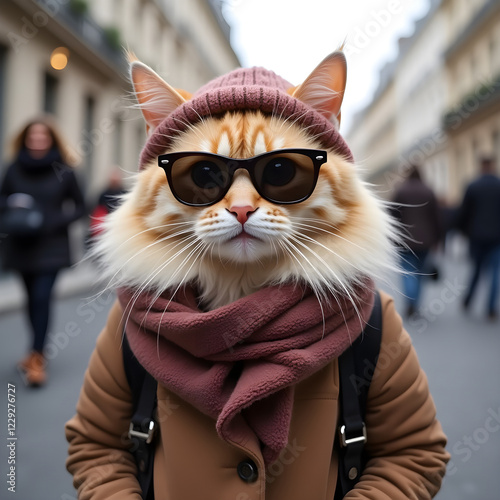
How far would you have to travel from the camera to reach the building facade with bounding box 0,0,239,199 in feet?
26.3

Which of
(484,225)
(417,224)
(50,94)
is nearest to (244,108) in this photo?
(417,224)

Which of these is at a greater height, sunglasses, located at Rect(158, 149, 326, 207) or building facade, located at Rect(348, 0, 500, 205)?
building facade, located at Rect(348, 0, 500, 205)

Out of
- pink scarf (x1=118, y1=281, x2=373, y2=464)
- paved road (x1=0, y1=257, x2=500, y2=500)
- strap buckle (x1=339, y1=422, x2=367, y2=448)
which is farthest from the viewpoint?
paved road (x1=0, y1=257, x2=500, y2=500)

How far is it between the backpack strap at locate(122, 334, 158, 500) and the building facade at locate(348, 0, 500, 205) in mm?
16069

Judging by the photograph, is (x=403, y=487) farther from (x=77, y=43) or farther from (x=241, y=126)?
(x=77, y=43)

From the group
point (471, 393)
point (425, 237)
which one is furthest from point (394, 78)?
point (471, 393)

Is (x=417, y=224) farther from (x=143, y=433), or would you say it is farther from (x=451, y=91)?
(x=451, y=91)

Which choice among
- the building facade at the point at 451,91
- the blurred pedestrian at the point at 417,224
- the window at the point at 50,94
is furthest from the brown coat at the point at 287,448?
the building facade at the point at 451,91

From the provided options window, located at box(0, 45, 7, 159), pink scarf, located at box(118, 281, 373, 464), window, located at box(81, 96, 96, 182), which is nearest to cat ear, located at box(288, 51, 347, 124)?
pink scarf, located at box(118, 281, 373, 464)

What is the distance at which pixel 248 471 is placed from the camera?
100cm

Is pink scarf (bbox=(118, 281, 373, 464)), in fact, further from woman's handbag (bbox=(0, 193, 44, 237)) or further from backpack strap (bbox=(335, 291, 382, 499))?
woman's handbag (bbox=(0, 193, 44, 237))

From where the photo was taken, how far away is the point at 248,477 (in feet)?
3.28

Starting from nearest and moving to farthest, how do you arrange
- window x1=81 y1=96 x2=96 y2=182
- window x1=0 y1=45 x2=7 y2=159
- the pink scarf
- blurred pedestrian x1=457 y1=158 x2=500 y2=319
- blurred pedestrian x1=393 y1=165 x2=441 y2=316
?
the pink scarf, blurred pedestrian x1=393 y1=165 x2=441 y2=316, blurred pedestrian x1=457 y1=158 x2=500 y2=319, window x1=0 y1=45 x2=7 y2=159, window x1=81 y1=96 x2=96 y2=182

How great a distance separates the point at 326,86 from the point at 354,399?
817mm
